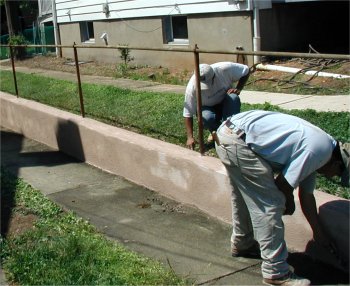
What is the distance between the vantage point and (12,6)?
19375mm

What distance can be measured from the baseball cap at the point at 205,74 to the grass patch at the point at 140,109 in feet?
2.13

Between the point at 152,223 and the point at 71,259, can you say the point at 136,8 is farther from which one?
the point at 71,259

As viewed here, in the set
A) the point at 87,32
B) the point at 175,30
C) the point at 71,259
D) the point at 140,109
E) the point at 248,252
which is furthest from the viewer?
the point at 87,32

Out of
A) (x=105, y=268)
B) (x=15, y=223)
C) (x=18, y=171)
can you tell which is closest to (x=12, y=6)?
(x=18, y=171)

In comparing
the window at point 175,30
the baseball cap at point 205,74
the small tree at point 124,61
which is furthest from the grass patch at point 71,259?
the window at point 175,30

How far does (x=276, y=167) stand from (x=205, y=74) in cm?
200

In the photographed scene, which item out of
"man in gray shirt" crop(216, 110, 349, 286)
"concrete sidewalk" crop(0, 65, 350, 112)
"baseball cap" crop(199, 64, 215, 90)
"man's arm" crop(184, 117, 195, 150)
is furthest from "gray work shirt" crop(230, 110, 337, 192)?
"concrete sidewalk" crop(0, 65, 350, 112)

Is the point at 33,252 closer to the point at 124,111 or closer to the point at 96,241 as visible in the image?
the point at 96,241

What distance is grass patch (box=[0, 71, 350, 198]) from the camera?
227 inches

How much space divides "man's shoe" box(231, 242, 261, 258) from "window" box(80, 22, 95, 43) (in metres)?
12.6

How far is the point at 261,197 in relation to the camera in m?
3.62

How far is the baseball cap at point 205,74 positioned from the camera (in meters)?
5.35

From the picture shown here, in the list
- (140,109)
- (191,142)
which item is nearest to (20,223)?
(191,142)

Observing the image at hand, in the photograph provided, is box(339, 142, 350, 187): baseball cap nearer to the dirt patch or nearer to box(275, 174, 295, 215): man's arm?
box(275, 174, 295, 215): man's arm
